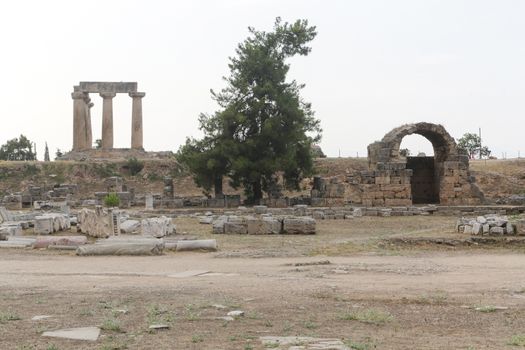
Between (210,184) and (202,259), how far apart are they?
23.0 metres

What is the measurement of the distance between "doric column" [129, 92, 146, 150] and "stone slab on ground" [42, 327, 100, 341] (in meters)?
52.7

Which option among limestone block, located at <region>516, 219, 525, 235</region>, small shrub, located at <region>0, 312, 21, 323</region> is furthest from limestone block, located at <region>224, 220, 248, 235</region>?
small shrub, located at <region>0, 312, 21, 323</region>

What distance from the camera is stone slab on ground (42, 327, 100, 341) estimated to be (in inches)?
269

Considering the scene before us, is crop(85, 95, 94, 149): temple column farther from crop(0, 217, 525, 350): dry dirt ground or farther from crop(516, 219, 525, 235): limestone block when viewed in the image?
crop(516, 219, 525, 235): limestone block

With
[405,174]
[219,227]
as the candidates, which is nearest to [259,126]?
[405,174]

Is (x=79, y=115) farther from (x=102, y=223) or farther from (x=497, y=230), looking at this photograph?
(x=497, y=230)

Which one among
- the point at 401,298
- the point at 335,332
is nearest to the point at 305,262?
the point at 401,298

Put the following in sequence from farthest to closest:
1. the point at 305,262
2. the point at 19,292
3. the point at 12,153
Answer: the point at 12,153 → the point at 305,262 → the point at 19,292

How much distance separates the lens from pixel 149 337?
689 centimetres

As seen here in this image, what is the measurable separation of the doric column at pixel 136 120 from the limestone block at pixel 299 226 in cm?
4008

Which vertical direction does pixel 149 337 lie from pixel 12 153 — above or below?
below

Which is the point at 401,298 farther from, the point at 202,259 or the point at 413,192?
the point at 413,192

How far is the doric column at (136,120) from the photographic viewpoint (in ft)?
193

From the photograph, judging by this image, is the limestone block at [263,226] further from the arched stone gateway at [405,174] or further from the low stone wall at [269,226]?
the arched stone gateway at [405,174]
